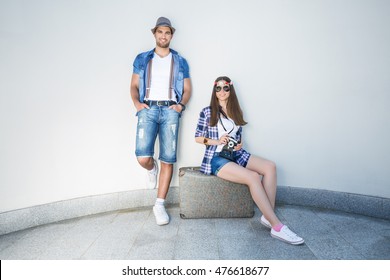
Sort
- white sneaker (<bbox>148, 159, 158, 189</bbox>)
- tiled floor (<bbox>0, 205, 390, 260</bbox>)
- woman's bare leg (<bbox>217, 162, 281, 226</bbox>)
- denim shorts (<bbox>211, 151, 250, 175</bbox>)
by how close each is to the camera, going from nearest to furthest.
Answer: tiled floor (<bbox>0, 205, 390, 260</bbox>), woman's bare leg (<bbox>217, 162, 281, 226</bbox>), denim shorts (<bbox>211, 151, 250, 175</bbox>), white sneaker (<bbox>148, 159, 158, 189</bbox>)

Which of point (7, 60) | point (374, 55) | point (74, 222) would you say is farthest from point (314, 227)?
point (7, 60)

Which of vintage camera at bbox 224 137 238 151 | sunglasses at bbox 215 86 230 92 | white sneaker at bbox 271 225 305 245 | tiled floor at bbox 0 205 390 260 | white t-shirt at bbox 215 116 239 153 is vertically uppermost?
sunglasses at bbox 215 86 230 92

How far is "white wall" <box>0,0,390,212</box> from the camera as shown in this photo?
2320mm

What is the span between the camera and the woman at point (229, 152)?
206 cm

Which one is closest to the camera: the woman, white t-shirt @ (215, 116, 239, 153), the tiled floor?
the tiled floor

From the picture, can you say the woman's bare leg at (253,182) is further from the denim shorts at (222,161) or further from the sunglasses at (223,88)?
the sunglasses at (223,88)

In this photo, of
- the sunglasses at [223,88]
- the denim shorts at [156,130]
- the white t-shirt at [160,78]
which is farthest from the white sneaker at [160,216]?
the sunglasses at [223,88]

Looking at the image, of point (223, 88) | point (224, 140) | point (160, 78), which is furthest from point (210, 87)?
point (224, 140)

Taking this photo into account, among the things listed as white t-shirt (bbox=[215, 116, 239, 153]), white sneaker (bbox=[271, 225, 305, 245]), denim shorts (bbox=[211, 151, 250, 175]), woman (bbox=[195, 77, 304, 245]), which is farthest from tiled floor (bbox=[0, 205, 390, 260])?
white t-shirt (bbox=[215, 116, 239, 153])

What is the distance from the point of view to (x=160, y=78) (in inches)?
94.3

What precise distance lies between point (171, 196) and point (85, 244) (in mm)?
1030

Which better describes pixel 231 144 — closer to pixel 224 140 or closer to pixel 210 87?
pixel 224 140

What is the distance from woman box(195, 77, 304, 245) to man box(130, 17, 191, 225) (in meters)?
0.31

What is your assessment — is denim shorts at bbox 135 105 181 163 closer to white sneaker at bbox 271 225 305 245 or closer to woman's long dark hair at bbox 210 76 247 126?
woman's long dark hair at bbox 210 76 247 126
